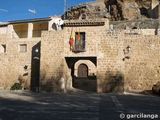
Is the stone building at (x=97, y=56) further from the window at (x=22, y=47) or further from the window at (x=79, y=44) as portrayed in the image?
the window at (x=22, y=47)

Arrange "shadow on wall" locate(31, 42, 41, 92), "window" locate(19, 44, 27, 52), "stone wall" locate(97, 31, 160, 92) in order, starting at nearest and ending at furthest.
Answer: "stone wall" locate(97, 31, 160, 92) < "shadow on wall" locate(31, 42, 41, 92) < "window" locate(19, 44, 27, 52)

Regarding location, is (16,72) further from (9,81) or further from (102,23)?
(102,23)

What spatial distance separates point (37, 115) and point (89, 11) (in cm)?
3852

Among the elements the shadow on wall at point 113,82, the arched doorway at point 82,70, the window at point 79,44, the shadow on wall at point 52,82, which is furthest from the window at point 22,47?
the arched doorway at point 82,70

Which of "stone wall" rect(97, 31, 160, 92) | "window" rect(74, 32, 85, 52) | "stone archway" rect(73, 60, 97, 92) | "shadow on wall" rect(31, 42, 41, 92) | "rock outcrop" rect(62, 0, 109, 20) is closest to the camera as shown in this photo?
"stone wall" rect(97, 31, 160, 92)

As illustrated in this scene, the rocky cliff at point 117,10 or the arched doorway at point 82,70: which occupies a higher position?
the rocky cliff at point 117,10

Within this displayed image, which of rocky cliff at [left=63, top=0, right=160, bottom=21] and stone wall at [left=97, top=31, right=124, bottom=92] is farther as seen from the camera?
rocky cliff at [left=63, top=0, right=160, bottom=21]

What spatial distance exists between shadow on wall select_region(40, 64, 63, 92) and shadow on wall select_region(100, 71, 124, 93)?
339 centimetres

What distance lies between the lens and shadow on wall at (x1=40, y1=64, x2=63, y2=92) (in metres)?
13.2

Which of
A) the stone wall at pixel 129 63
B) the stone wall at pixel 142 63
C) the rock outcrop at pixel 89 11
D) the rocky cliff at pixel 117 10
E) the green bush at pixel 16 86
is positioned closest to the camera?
the stone wall at pixel 129 63

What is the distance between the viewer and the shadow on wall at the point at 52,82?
43.4ft

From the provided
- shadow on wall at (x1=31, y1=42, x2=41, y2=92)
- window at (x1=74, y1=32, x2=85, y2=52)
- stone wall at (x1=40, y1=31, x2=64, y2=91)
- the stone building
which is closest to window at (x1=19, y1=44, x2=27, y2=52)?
the stone building

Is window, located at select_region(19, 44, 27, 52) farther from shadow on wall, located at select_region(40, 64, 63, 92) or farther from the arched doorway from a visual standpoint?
the arched doorway

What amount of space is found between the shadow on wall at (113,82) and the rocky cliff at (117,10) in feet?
94.7
